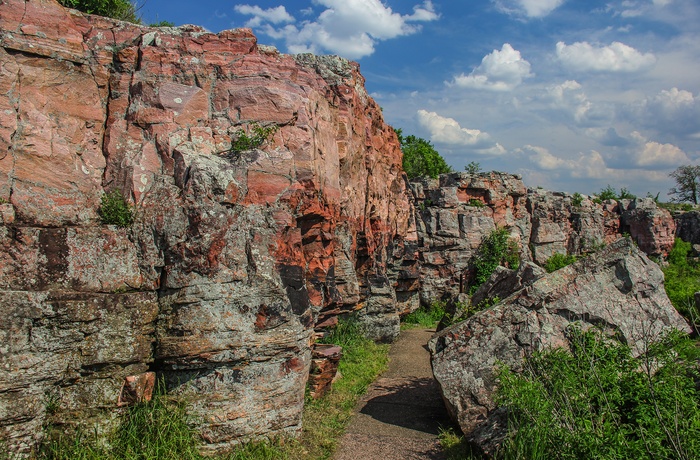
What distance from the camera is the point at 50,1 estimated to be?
568cm

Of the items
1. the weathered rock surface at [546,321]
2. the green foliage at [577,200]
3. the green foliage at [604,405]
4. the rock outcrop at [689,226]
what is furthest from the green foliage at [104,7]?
the rock outcrop at [689,226]

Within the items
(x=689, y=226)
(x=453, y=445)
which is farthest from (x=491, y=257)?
(x=689, y=226)

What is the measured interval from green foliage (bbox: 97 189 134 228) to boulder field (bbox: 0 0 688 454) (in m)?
0.08

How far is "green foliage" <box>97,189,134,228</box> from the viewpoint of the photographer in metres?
5.22

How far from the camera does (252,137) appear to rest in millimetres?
6047

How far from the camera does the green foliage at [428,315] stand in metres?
16.4

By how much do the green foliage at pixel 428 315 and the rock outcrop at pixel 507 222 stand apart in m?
0.45

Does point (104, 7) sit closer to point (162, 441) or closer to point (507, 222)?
point (162, 441)

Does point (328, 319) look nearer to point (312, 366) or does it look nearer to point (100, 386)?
point (312, 366)

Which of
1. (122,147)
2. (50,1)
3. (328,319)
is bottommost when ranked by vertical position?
(328,319)

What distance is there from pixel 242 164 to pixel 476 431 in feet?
13.2


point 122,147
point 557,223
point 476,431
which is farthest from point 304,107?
point 557,223

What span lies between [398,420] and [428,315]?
34.0 ft

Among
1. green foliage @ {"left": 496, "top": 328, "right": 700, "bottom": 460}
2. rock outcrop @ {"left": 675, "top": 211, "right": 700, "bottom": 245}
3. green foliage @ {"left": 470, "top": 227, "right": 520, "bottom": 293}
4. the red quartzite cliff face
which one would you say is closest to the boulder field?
the red quartzite cliff face
